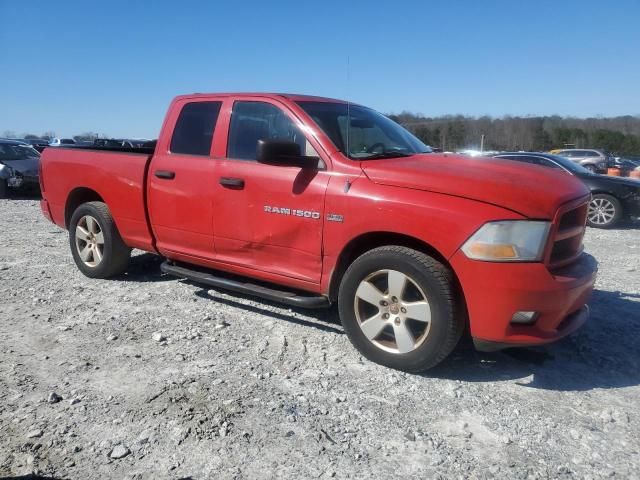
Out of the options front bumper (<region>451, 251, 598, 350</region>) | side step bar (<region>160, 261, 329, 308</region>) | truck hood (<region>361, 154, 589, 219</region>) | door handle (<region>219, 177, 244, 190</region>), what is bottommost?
side step bar (<region>160, 261, 329, 308</region>)

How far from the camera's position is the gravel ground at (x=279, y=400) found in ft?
8.04

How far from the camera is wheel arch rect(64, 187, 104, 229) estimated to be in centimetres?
544

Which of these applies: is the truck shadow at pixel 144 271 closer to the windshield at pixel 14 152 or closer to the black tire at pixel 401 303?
the black tire at pixel 401 303

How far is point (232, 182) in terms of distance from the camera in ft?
13.3

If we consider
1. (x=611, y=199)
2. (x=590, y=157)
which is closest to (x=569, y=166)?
(x=611, y=199)

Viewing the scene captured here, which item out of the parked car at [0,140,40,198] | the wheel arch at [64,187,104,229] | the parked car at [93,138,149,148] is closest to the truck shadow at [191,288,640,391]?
the wheel arch at [64,187,104,229]

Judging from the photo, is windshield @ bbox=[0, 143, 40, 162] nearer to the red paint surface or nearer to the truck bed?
the truck bed

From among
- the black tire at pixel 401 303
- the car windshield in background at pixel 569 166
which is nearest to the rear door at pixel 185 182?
the black tire at pixel 401 303

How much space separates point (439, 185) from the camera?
3189 millimetres

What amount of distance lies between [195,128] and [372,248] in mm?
2052

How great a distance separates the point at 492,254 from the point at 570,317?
2.89 ft

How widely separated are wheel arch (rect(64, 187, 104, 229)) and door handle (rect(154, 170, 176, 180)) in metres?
1.15

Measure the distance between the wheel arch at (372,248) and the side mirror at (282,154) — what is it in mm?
658

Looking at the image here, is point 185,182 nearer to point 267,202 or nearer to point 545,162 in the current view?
point 267,202
